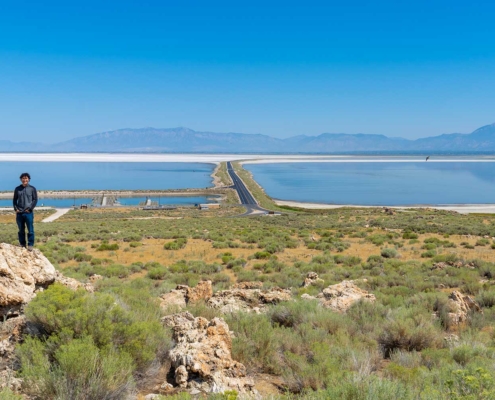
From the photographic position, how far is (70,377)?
3.84m

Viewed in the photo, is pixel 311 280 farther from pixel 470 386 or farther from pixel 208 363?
pixel 470 386

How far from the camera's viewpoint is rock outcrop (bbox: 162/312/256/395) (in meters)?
4.24

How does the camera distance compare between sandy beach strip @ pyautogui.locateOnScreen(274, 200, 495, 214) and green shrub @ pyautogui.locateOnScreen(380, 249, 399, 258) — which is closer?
green shrub @ pyautogui.locateOnScreen(380, 249, 399, 258)

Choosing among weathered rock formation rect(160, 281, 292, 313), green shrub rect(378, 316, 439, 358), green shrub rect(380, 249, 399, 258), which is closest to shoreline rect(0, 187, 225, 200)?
green shrub rect(380, 249, 399, 258)

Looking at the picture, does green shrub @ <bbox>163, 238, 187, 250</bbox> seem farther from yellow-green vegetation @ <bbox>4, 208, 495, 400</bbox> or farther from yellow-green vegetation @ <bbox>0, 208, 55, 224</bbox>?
yellow-green vegetation @ <bbox>0, 208, 55, 224</bbox>

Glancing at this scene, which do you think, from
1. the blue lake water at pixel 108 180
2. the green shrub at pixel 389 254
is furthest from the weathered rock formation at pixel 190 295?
the blue lake water at pixel 108 180

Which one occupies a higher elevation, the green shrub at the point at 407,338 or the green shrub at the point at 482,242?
the green shrub at the point at 407,338

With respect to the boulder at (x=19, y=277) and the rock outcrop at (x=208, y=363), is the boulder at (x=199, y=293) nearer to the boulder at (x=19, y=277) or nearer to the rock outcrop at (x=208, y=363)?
the boulder at (x=19, y=277)

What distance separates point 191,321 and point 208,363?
50.3 inches

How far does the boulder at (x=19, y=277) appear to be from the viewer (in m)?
5.59

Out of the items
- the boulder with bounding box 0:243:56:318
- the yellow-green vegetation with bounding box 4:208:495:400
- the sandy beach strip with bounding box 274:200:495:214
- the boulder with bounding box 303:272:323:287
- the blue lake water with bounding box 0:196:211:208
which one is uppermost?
the boulder with bounding box 0:243:56:318

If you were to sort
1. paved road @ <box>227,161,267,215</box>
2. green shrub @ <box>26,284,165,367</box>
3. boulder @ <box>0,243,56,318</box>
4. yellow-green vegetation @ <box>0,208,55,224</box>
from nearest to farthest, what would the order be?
green shrub @ <box>26,284,165,367</box>, boulder @ <box>0,243,56,318</box>, yellow-green vegetation @ <box>0,208,55,224</box>, paved road @ <box>227,161,267,215</box>

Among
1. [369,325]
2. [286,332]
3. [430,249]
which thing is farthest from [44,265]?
[430,249]

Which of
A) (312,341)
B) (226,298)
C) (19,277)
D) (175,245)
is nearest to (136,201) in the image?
(175,245)
